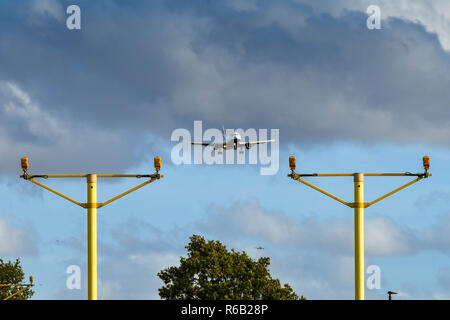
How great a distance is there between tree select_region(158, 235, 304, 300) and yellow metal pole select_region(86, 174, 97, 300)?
3675 cm

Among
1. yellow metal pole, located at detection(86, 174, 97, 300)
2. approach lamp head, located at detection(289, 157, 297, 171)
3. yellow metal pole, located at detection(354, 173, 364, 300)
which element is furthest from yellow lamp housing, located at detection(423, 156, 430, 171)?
yellow metal pole, located at detection(86, 174, 97, 300)

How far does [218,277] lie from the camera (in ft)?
246

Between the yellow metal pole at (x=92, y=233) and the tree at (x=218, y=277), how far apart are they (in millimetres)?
36746

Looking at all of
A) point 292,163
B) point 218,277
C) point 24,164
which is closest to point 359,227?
point 292,163

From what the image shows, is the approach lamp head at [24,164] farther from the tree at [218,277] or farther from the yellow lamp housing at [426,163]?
the tree at [218,277]

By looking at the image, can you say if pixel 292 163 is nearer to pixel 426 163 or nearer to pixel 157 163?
pixel 426 163

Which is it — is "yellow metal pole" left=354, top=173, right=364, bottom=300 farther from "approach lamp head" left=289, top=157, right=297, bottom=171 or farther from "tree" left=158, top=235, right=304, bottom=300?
"tree" left=158, top=235, right=304, bottom=300

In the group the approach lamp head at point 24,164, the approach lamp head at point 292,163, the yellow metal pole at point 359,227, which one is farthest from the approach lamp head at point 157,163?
the yellow metal pole at point 359,227

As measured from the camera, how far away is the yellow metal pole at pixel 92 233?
3503cm

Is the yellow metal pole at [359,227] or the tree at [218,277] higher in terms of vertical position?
the yellow metal pole at [359,227]
